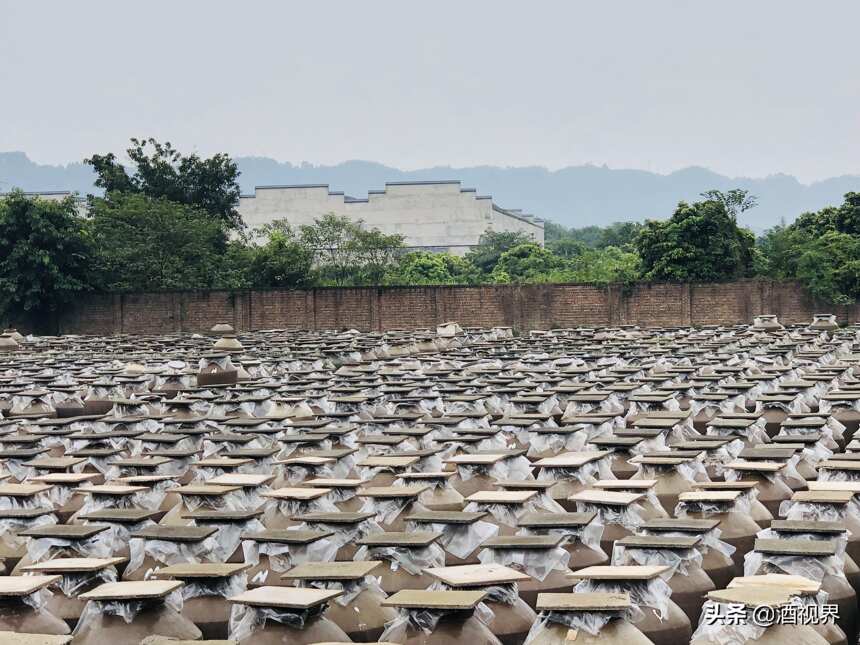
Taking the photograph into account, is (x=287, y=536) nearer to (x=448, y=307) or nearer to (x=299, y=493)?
(x=299, y=493)

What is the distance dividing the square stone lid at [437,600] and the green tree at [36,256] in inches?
1289

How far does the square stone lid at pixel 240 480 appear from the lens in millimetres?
7096

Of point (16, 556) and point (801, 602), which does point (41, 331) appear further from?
point (801, 602)

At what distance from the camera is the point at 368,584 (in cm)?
532

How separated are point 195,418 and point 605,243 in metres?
64.5

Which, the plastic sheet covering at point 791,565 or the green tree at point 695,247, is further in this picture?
the green tree at point 695,247

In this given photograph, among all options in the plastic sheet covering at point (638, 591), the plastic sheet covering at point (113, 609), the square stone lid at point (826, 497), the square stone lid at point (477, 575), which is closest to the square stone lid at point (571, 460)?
the square stone lid at point (826, 497)

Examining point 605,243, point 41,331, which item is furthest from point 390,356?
point 605,243

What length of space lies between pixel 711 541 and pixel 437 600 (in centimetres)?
189

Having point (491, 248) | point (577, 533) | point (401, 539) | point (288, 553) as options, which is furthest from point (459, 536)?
point (491, 248)

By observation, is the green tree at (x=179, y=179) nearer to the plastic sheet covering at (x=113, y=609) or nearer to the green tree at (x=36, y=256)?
the green tree at (x=36, y=256)

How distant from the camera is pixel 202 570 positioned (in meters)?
5.39

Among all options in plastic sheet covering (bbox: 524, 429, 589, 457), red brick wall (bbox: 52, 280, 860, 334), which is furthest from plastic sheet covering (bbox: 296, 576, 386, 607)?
red brick wall (bbox: 52, 280, 860, 334)

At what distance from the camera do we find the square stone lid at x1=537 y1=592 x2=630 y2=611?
4305 mm
